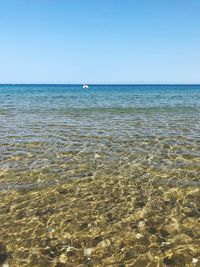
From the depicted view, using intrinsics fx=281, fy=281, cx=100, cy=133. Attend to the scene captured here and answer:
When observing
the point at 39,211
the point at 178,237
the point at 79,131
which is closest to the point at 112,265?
the point at 178,237

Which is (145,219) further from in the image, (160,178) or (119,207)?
(160,178)

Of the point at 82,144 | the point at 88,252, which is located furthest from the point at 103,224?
the point at 82,144


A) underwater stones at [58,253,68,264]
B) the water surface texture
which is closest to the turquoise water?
the water surface texture

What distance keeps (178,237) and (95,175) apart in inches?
185

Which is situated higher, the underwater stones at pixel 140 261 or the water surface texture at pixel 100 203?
the water surface texture at pixel 100 203

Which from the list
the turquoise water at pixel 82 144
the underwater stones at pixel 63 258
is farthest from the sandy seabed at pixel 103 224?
the turquoise water at pixel 82 144

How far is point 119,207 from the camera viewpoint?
332 inches

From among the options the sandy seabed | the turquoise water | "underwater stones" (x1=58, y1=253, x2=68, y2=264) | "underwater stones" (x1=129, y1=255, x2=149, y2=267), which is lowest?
"underwater stones" (x1=129, y1=255, x2=149, y2=267)

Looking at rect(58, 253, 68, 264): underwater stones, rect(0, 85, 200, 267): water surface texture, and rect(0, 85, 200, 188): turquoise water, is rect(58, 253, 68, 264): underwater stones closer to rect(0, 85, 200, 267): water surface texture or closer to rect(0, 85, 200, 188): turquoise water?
rect(0, 85, 200, 267): water surface texture

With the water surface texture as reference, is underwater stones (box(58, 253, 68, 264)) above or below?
below

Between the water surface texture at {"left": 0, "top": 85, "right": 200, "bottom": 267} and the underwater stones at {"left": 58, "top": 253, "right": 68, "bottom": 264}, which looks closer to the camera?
the underwater stones at {"left": 58, "top": 253, "right": 68, "bottom": 264}

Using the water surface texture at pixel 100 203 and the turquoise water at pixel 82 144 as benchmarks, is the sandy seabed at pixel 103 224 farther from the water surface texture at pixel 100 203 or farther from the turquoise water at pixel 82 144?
the turquoise water at pixel 82 144

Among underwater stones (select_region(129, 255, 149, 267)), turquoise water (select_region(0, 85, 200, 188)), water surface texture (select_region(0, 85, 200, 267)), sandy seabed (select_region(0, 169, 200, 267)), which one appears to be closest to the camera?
underwater stones (select_region(129, 255, 149, 267))

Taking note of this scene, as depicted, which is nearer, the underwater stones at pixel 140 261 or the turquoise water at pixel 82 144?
the underwater stones at pixel 140 261
